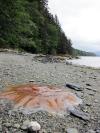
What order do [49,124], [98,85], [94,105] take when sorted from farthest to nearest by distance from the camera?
1. [98,85]
2. [94,105]
3. [49,124]

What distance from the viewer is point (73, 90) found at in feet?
37.2

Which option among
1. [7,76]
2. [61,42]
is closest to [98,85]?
[7,76]

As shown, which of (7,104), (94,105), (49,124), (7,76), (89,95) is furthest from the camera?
(7,76)

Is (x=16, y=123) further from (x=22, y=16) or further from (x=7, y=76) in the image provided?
(x=22, y=16)

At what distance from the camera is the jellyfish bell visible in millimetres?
8763

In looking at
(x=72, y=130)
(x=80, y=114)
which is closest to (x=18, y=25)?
(x=80, y=114)

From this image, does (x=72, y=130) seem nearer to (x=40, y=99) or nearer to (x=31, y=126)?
(x=31, y=126)

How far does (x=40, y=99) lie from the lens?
9156 mm

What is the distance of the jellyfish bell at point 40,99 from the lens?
8.76m

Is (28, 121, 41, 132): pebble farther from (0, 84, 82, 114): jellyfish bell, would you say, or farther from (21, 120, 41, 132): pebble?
(0, 84, 82, 114): jellyfish bell

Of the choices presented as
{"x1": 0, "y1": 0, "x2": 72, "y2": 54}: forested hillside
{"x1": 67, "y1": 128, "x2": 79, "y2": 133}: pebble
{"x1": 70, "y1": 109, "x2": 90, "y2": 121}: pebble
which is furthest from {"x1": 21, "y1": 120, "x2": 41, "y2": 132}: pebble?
{"x1": 0, "y1": 0, "x2": 72, "y2": 54}: forested hillside

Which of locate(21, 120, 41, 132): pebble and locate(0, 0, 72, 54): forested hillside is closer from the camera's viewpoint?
locate(21, 120, 41, 132): pebble

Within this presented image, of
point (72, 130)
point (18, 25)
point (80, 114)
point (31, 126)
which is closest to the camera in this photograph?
point (31, 126)

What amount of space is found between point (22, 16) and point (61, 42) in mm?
50096
